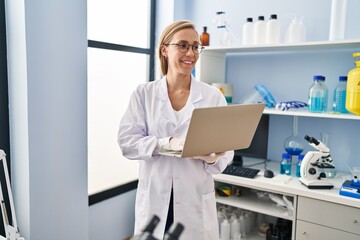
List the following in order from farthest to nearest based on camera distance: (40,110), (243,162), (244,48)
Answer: (243,162) < (244,48) < (40,110)

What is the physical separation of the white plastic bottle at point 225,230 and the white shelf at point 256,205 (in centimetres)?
15

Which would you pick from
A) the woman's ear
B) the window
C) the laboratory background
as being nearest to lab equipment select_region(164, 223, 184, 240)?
the woman's ear

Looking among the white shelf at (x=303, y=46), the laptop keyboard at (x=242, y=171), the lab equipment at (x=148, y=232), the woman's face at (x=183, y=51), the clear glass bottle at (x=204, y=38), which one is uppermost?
the clear glass bottle at (x=204, y=38)

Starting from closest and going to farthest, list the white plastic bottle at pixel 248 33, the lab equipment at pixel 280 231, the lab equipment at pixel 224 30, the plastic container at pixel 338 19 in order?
the plastic container at pixel 338 19 < the lab equipment at pixel 280 231 < the white plastic bottle at pixel 248 33 < the lab equipment at pixel 224 30

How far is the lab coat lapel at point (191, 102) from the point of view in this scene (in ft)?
4.76

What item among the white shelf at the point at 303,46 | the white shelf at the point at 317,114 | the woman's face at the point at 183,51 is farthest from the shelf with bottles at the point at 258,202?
the woman's face at the point at 183,51

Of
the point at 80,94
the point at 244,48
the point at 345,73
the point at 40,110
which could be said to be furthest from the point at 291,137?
the point at 40,110

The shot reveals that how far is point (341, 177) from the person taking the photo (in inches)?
Answer: 83.4

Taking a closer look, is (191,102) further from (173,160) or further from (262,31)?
(262,31)

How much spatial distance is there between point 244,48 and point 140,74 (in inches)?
35.9

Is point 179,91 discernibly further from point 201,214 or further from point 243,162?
point 243,162

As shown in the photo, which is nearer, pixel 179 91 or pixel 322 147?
pixel 179 91

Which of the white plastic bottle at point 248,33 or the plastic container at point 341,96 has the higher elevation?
the white plastic bottle at point 248,33

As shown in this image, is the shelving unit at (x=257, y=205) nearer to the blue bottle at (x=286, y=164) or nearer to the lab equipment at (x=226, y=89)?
the blue bottle at (x=286, y=164)
